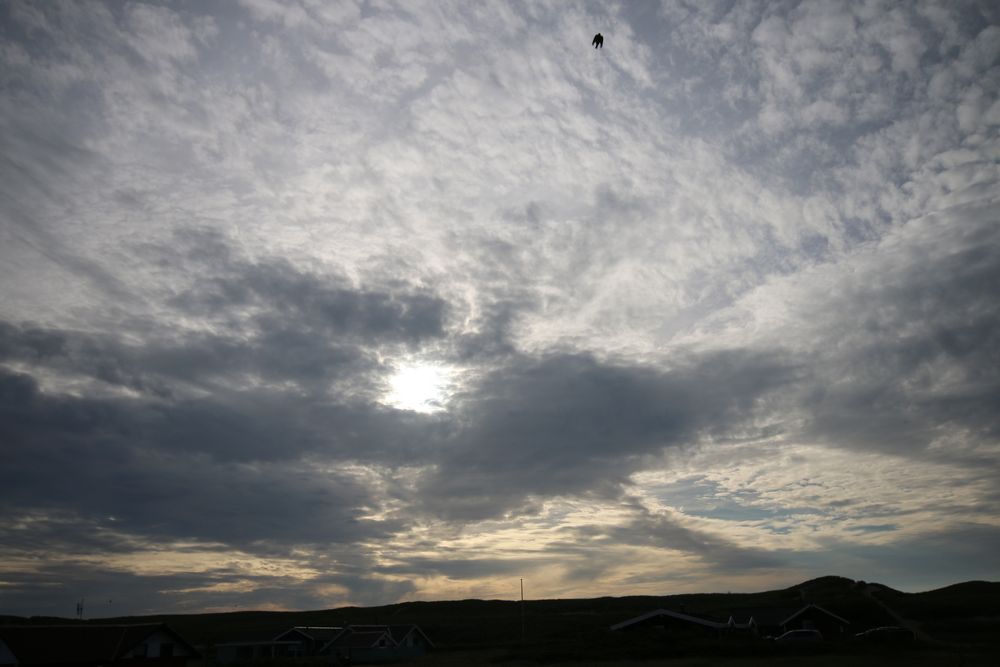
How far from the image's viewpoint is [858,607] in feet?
314

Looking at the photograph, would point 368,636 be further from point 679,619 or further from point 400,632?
point 679,619

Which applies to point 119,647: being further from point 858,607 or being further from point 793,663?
point 858,607

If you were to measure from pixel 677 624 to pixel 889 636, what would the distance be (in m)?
20.8

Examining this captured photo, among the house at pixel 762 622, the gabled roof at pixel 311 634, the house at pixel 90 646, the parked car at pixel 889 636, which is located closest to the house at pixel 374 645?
the gabled roof at pixel 311 634

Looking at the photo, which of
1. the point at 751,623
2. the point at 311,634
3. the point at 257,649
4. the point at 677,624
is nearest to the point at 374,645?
the point at 311,634

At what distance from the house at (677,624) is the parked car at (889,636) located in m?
13.4

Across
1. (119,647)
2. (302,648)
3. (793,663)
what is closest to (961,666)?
(793,663)

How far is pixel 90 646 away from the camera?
191ft

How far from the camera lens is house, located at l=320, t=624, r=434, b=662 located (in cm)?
8238

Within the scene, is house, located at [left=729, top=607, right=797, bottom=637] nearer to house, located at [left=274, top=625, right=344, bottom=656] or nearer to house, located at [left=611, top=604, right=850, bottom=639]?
house, located at [left=611, top=604, right=850, bottom=639]

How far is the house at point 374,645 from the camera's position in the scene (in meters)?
82.4

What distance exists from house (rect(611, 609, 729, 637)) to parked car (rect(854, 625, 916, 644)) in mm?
13426

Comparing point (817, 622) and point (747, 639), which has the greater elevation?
point (817, 622)

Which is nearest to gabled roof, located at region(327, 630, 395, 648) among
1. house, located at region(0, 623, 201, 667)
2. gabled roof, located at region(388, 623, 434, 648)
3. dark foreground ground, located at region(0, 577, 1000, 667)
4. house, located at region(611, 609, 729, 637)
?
gabled roof, located at region(388, 623, 434, 648)
